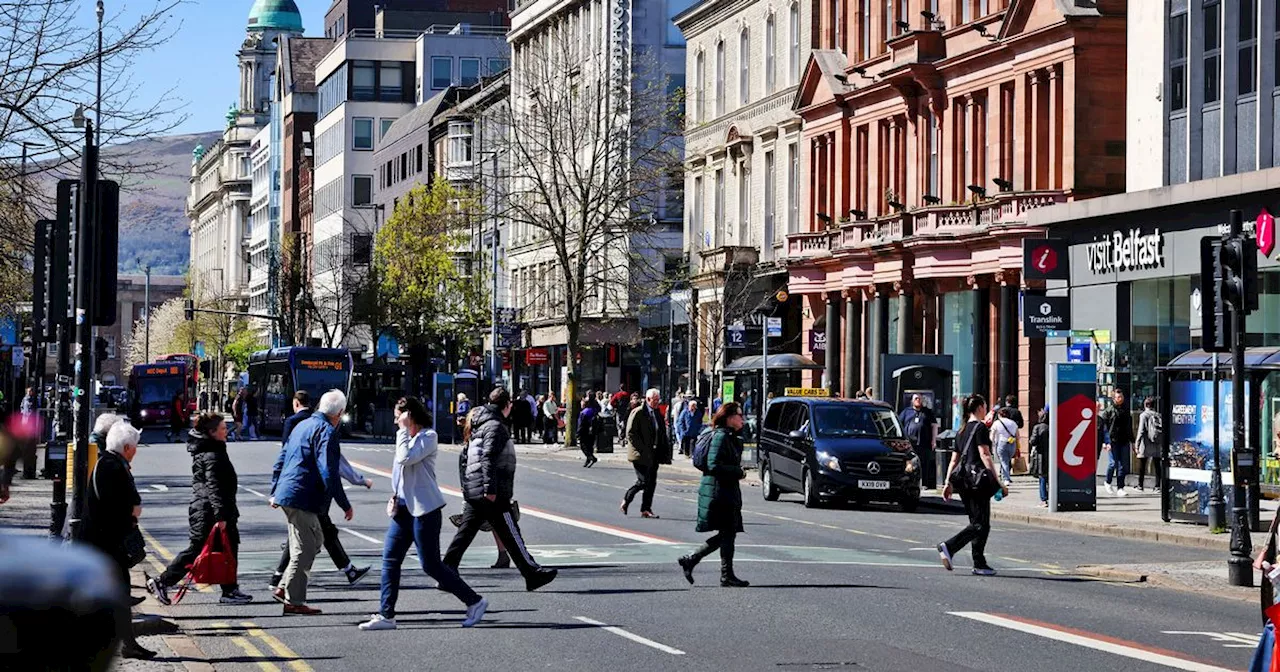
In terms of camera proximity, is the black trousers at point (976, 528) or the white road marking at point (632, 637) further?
the black trousers at point (976, 528)

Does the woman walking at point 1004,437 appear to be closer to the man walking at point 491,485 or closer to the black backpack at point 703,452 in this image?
the black backpack at point 703,452

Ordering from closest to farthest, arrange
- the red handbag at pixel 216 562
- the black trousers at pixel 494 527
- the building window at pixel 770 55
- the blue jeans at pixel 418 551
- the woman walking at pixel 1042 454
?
the blue jeans at pixel 418 551, the red handbag at pixel 216 562, the black trousers at pixel 494 527, the woman walking at pixel 1042 454, the building window at pixel 770 55

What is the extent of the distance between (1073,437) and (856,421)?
3729 mm

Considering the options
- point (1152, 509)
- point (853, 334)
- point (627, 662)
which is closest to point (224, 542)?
point (627, 662)

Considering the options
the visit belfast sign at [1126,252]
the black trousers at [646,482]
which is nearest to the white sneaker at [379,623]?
the black trousers at [646,482]

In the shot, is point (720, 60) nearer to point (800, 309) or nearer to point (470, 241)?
point (800, 309)

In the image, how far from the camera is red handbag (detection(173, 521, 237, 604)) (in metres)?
15.4

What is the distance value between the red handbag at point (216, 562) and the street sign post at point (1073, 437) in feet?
60.5

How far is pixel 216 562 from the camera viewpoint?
15.5 metres

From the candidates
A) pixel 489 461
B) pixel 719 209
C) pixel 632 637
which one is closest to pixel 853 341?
pixel 719 209

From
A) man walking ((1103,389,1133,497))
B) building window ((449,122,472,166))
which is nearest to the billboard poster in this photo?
man walking ((1103,389,1133,497))

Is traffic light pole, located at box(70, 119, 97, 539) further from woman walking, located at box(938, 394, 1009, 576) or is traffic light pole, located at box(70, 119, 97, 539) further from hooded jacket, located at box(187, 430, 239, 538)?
woman walking, located at box(938, 394, 1009, 576)

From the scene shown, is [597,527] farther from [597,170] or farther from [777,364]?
[597,170]

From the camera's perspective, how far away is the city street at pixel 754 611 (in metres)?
13.0
